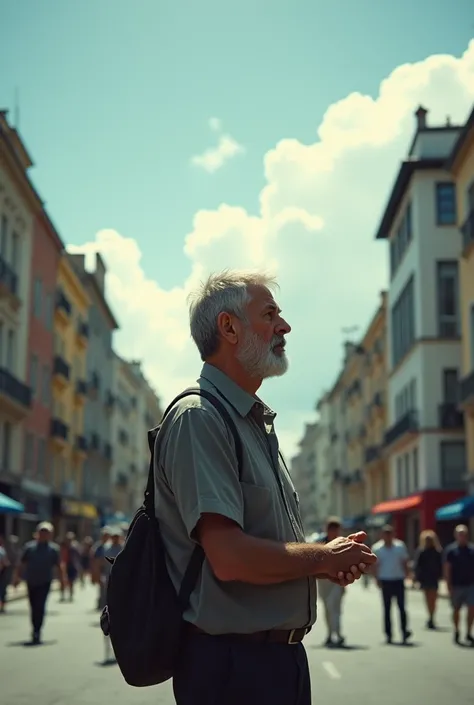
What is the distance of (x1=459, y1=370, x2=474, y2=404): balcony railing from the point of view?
3691cm

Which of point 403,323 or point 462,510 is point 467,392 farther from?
point 403,323

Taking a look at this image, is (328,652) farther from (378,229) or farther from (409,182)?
(378,229)

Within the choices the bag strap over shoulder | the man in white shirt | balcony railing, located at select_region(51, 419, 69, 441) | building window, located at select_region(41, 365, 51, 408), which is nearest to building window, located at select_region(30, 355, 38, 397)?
building window, located at select_region(41, 365, 51, 408)

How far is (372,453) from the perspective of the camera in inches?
2648

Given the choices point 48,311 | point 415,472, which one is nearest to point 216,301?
point 48,311

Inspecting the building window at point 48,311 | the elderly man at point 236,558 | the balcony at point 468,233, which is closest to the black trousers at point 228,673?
the elderly man at point 236,558

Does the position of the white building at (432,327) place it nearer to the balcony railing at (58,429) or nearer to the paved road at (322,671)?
the balcony railing at (58,429)

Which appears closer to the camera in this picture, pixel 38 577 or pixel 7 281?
pixel 38 577

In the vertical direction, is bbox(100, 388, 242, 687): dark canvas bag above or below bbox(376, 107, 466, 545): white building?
below

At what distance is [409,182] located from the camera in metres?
50.2

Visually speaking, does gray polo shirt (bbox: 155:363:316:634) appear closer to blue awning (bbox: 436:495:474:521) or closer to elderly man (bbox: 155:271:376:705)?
elderly man (bbox: 155:271:376:705)

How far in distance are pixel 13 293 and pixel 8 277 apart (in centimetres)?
82

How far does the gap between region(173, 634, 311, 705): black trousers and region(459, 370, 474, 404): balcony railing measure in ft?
113

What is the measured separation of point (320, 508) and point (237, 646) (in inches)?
5063
